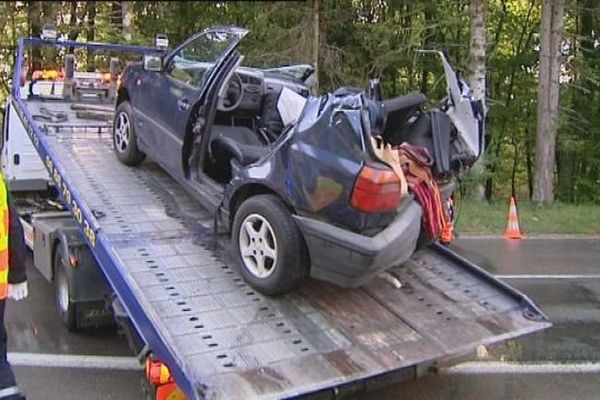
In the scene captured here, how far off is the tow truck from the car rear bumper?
11.8 inches

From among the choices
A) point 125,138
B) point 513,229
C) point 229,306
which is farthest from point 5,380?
point 513,229

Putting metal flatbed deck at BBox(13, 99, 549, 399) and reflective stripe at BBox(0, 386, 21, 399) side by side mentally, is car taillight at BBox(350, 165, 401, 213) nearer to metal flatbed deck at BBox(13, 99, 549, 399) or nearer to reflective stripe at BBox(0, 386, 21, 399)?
metal flatbed deck at BBox(13, 99, 549, 399)

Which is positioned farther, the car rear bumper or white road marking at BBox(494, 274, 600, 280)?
white road marking at BBox(494, 274, 600, 280)

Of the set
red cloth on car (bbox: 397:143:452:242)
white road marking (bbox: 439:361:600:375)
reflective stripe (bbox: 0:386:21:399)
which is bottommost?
white road marking (bbox: 439:361:600:375)

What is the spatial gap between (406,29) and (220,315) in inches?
575

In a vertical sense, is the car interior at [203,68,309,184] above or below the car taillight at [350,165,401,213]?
above

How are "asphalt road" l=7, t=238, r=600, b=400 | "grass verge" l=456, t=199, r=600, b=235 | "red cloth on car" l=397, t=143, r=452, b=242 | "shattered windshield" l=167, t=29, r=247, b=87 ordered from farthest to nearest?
"grass verge" l=456, t=199, r=600, b=235, "shattered windshield" l=167, t=29, r=247, b=87, "asphalt road" l=7, t=238, r=600, b=400, "red cloth on car" l=397, t=143, r=452, b=242

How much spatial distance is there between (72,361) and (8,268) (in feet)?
4.88

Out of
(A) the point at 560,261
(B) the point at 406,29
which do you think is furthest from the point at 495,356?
(B) the point at 406,29

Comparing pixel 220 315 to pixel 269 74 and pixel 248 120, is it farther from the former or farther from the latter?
pixel 269 74

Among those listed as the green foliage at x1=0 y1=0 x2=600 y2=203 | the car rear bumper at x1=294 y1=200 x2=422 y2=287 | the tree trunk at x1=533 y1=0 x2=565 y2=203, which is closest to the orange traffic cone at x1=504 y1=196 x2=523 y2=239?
the green foliage at x1=0 y1=0 x2=600 y2=203

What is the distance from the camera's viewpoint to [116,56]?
1124 cm

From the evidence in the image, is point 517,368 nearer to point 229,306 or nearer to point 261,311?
point 261,311

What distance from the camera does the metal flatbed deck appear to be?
3891mm
